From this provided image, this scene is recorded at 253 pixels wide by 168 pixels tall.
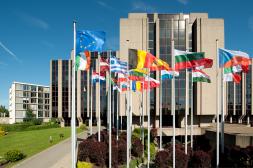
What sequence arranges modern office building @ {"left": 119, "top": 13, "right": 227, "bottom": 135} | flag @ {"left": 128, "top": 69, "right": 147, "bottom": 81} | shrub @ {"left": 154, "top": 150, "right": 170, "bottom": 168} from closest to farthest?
flag @ {"left": 128, "top": 69, "right": 147, "bottom": 81} → shrub @ {"left": 154, "top": 150, "right": 170, "bottom": 168} → modern office building @ {"left": 119, "top": 13, "right": 227, "bottom": 135}

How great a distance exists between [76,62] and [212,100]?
4694cm

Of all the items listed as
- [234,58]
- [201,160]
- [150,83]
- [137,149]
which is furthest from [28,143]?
[234,58]

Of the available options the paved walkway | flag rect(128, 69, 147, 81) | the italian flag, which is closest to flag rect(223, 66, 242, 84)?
the italian flag

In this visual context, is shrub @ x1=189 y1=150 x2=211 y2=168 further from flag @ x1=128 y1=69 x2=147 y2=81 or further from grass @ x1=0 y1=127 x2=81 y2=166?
grass @ x1=0 y1=127 x2=81 y2=166

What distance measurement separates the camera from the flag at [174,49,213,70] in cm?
2345

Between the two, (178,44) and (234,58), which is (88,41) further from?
(178,44)

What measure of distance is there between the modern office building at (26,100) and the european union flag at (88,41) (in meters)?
135

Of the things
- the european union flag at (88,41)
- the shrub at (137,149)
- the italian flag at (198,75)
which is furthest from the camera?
the shrub at (137,149)

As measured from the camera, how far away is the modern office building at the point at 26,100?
14525 centimetres

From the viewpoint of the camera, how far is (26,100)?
152 metres

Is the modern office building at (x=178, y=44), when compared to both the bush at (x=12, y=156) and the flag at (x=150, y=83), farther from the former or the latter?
the bush at (x=12, y=156)

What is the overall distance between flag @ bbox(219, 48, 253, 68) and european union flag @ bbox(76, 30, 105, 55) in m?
9.65

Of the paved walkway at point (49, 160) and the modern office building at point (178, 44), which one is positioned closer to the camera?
the paved walkway at point (49, 160)

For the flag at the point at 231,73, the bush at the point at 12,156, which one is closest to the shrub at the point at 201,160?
the flag at the point at 231,73
